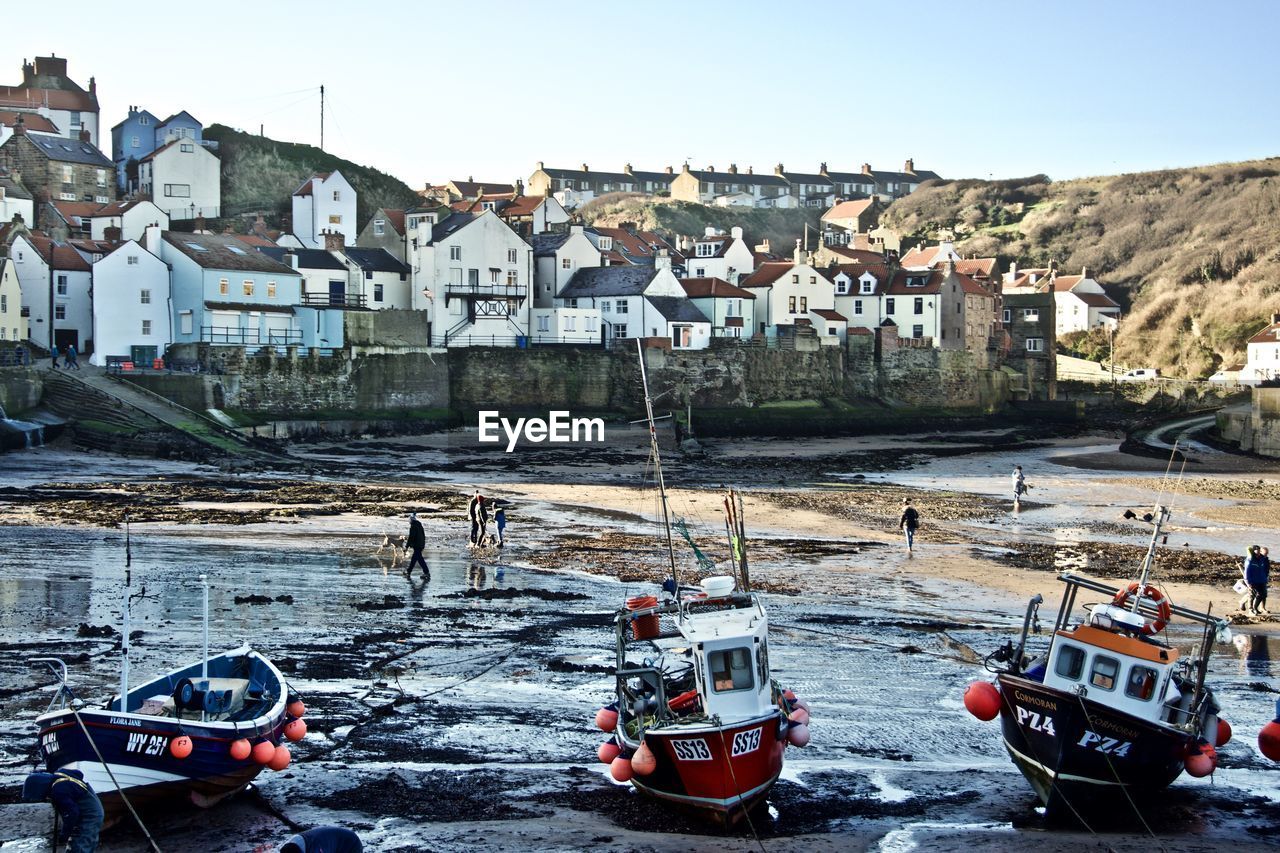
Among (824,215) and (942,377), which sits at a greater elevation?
(824,215)

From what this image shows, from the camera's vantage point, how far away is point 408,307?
62406 mm

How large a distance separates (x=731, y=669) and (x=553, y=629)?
8.18 m

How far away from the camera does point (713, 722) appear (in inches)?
498

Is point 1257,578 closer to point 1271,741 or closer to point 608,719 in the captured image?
point 1271,741

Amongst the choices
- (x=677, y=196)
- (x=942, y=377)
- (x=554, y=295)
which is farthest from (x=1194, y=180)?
(x=554, y=295)

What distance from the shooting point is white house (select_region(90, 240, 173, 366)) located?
5247 cm

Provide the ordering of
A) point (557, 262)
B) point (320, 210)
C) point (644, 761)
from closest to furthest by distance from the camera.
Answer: point (644, 761), point (557, 262), point (320, 210)

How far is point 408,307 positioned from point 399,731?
48636 millimetres

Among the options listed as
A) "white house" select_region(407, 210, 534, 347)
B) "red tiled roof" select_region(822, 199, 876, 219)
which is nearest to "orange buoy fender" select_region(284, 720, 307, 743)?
"white house" select_region(407, 210, 534, 347)

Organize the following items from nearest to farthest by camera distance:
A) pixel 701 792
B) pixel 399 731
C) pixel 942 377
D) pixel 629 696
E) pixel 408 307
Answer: pixel 701 792
pixel 629 696
pixel 399 731
pixel 408 307
pixel 942 377

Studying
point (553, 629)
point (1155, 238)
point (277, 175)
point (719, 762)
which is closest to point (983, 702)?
point (719, 762)

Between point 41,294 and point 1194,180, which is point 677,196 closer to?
point 1194,180

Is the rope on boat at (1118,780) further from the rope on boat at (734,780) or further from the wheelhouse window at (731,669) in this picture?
the rope on boat at (734,780)

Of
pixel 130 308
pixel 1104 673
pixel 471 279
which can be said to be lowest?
pixel 1104 673
